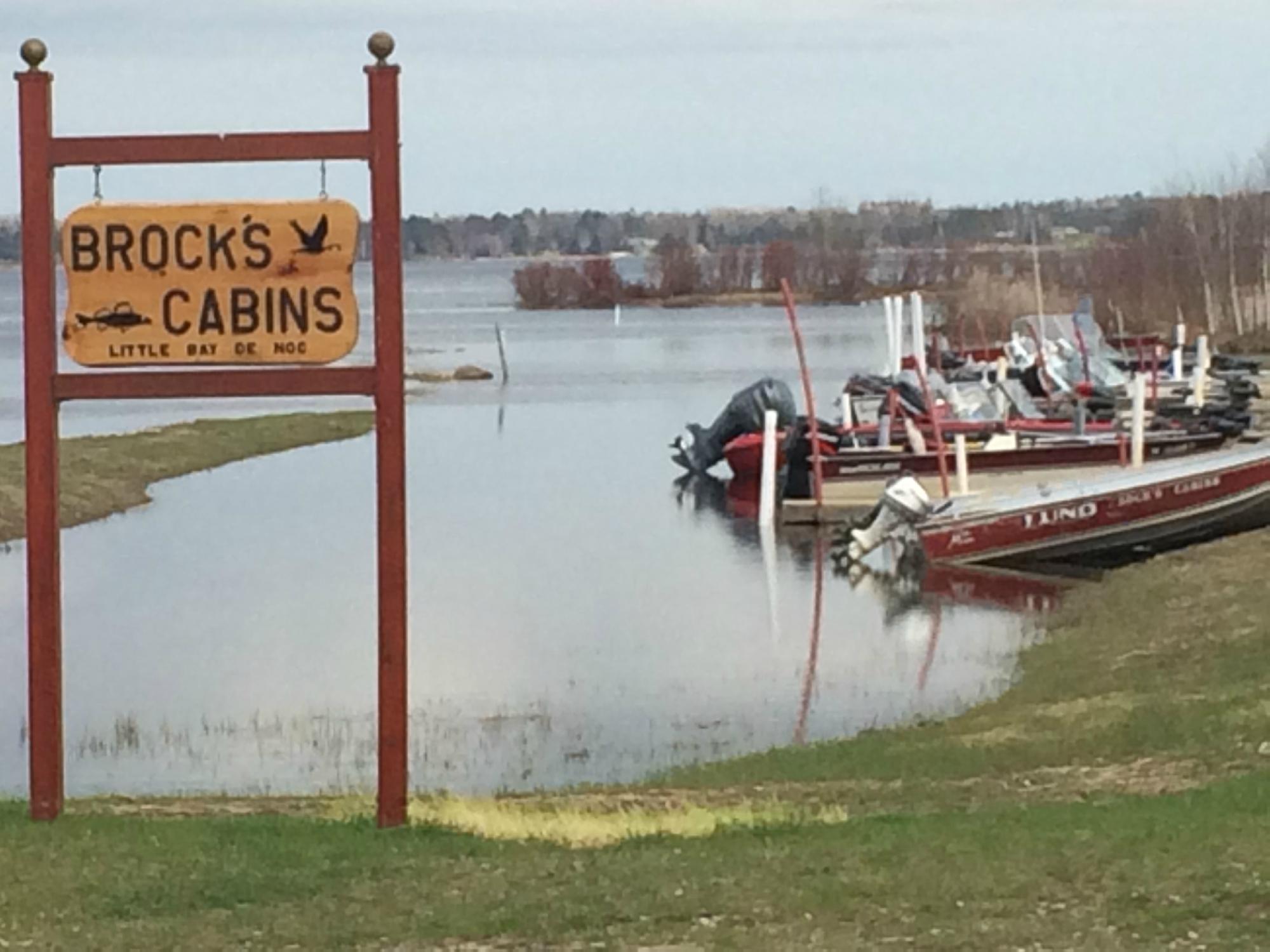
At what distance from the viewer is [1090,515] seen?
92.6 feet

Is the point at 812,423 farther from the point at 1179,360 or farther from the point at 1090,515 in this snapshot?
the point at 1179,360

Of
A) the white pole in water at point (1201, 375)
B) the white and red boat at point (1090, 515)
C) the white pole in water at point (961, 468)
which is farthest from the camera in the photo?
the white pole in water at point (1201, 375)

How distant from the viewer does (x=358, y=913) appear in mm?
7781

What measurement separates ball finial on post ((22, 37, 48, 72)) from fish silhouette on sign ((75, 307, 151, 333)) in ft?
3.40

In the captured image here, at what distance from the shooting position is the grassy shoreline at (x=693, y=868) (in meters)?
7.28

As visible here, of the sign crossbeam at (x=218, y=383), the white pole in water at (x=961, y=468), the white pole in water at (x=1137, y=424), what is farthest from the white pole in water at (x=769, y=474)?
the sign crossbeam at (x=218, y=383)

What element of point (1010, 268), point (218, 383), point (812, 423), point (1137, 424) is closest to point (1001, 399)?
point (1137, 424)

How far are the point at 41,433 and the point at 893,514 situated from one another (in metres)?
19.2

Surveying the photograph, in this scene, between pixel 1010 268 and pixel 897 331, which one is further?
pixel 1010 268

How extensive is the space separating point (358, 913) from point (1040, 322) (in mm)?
44931

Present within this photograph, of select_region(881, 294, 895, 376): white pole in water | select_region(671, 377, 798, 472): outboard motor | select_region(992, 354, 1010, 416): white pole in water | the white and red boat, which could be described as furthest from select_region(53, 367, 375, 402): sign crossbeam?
select_region(881, 294, 895, 376): white pole in water

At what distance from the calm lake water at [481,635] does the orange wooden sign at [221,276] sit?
259 inches

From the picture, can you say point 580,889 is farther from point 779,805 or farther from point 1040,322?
point 1040,322

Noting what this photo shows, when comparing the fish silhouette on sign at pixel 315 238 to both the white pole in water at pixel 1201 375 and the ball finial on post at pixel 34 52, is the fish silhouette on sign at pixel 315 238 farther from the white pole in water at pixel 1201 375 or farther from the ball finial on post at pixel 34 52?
the white pole in water at pixel 1201 375
